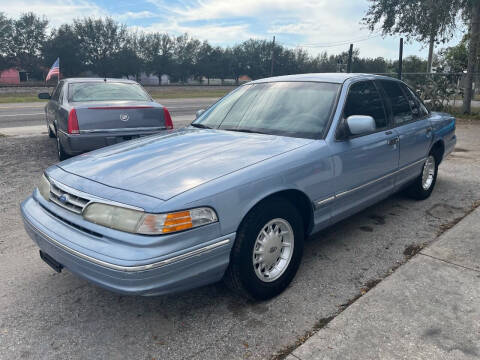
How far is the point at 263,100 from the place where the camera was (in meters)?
3.76

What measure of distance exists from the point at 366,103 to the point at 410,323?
206cm

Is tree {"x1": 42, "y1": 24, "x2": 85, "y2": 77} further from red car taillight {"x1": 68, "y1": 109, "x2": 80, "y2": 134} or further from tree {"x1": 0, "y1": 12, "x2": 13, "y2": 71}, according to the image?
red car taillight {"x1": 68, "y1": 109, "x2": 80, "y2": 134}

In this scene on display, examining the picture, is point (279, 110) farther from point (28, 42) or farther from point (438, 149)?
point (28, 42)

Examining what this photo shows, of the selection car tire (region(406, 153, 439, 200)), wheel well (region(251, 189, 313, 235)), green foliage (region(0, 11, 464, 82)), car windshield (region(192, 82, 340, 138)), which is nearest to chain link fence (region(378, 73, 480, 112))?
car tire (region(406, 153, 439, 200))

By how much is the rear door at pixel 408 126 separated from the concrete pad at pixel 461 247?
2.41 ft

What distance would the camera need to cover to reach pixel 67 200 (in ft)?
8.46

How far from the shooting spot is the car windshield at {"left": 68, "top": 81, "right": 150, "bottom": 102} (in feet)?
22.9

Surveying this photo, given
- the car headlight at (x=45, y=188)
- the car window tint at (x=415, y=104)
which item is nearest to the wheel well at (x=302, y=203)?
the car headlight at (x=45, y=188)

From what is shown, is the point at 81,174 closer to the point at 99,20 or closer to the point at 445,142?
the point at 445,142

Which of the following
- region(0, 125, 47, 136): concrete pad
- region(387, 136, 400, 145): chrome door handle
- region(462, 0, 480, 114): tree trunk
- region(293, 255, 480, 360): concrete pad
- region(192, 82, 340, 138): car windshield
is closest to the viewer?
region(293, 255, 480, 360): concrete pad

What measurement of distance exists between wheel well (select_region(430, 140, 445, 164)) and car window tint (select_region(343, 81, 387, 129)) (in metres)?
1.51

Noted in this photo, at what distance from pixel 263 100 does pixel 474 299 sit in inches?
91.9

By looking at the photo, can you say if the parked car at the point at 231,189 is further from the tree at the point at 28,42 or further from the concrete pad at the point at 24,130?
the tree at the point at 28,42

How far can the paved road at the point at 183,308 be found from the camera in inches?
93.9
